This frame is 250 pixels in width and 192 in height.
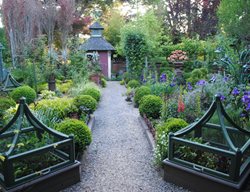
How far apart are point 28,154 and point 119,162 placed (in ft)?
5.40

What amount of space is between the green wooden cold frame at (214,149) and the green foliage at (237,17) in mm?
9883

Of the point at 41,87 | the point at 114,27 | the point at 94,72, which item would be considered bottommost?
the point at 41,87

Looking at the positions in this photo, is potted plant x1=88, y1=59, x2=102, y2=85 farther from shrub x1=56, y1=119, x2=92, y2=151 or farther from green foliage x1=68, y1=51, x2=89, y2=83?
shrub x1=56, y1=119, x2=92, y2=151

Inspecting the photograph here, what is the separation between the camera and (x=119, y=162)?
3.85 metres

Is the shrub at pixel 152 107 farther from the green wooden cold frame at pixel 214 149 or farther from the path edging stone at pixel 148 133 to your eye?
the green wooden cold frame at pixel 214 149

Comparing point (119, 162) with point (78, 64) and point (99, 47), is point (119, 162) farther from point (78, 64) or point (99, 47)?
point (99, 47)

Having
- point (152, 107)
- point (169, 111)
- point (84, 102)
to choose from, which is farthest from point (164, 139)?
point (84, 102)

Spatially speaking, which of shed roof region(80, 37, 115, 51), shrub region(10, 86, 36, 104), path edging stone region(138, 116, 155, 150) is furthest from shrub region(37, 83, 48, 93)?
shed roof region(80, 37, 115, 51)

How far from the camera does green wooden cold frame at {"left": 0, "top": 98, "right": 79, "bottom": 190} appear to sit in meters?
2.53

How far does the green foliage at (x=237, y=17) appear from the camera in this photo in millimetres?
10984

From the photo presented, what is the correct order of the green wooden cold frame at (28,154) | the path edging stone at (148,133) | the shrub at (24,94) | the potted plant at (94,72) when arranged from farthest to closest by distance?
the potted plant at (94,72) → the shrub at (24,94) → the path edging stone at (148,133) → the green wooden cold frame at (28,154)

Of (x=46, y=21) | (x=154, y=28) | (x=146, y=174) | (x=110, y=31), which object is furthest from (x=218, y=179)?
(x=110, y=31)

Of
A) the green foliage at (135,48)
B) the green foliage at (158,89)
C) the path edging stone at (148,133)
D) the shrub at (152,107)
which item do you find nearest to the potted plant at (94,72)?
the green foliage at (135,48)

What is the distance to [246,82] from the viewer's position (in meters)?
5.54
